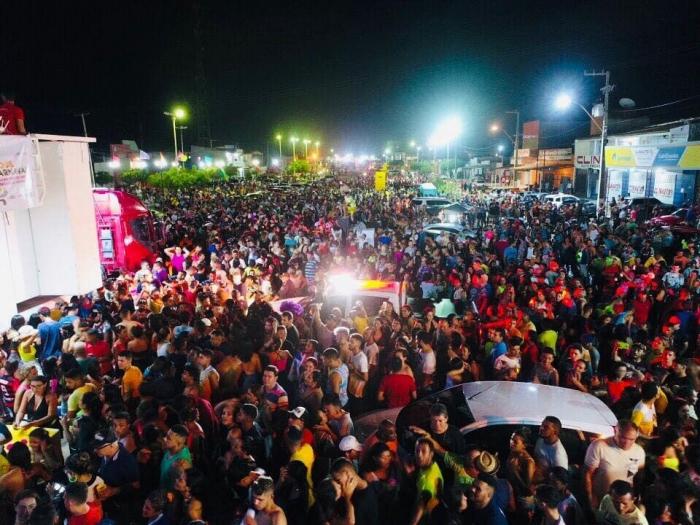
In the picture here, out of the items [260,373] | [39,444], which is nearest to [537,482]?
[260,373]

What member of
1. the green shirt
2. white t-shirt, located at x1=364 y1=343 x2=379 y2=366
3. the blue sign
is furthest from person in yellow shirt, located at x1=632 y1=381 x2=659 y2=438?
the blue sign

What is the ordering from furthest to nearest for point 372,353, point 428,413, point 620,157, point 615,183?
point 615,183, point 620,157, point 372,353, point 428,413

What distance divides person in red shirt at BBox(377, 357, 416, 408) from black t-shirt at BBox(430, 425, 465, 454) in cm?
120

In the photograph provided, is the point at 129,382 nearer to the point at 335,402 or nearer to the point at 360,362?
the point at 335,402

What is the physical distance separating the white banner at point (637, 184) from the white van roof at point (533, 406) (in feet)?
97.5

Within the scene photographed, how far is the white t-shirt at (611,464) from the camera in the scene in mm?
4141

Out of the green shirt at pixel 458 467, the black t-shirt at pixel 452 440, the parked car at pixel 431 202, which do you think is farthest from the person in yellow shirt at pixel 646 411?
the parked car at pixel 431 202

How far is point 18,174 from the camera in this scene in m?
6.87

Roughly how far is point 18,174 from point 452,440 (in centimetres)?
619

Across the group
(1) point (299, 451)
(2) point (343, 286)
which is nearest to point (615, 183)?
(2) point (343, 286)

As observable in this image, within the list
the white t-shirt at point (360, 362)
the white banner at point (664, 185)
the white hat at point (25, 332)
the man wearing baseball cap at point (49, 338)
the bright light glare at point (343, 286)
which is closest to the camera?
the white t-shirt at point (360, 362)

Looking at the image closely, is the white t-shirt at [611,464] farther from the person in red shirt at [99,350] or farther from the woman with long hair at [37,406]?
the person in red shirt at [99,350]

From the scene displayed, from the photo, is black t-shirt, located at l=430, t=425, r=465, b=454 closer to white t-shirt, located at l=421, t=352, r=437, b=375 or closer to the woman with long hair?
white t-shirt, located at l=421, t=352, r=437, b=375

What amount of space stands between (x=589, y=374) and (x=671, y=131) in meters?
25.7
